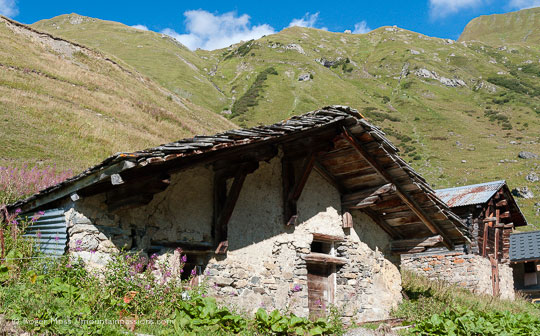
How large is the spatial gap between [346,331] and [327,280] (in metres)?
2.81

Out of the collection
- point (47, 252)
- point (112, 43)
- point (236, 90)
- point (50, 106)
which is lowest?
point (47, 252)

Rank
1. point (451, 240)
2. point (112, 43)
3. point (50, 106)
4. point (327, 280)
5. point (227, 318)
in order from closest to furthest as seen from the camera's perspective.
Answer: point (227, 318)
point (327, 280)
point (451, 240)
point (50, 106)
point (112, 43)

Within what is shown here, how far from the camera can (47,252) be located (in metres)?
6.48

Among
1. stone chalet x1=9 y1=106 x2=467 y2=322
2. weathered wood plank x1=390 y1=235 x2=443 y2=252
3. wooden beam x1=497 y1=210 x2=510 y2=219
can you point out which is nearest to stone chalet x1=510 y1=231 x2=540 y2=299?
wooden beam x1=497 y1=210 x2=510 y2=219

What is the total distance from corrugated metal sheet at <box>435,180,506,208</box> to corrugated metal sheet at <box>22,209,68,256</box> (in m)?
15.9

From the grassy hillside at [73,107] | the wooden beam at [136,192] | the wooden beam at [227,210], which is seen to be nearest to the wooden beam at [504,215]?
the grassy hillside at [73,107]

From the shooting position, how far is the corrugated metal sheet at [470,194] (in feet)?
62.2

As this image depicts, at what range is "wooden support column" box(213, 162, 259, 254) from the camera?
768 centimetres

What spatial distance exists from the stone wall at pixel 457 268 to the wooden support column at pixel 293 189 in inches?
461

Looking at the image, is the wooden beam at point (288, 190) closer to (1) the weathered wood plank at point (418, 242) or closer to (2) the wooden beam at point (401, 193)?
(2) the wooden beam at point (401, 193)

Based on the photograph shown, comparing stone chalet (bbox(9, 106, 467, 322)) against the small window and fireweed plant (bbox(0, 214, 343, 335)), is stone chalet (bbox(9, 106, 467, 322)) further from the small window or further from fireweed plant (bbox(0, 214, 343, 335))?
fireweed plant (bbox(0, 214, 343, 335))

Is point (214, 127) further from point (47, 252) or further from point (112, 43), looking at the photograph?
point (112, 43)

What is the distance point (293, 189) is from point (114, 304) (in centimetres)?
395

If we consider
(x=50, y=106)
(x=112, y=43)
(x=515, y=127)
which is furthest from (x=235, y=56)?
(x=50, y=106)
